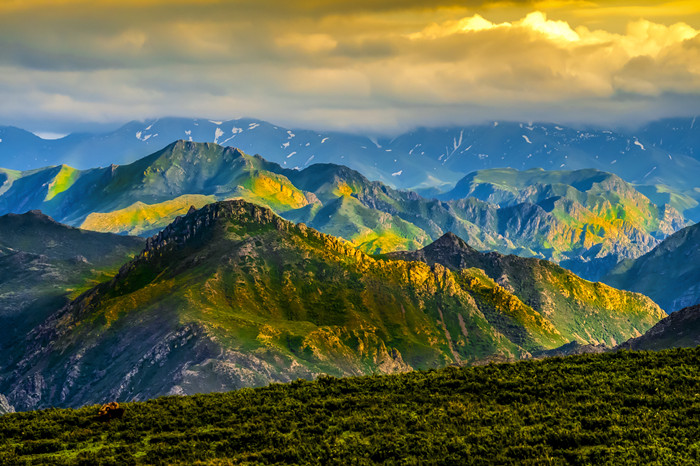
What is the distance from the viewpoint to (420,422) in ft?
392

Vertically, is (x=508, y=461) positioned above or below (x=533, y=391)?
above

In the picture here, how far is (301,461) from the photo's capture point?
104750mm

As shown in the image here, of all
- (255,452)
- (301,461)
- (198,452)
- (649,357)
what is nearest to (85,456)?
(198,452)

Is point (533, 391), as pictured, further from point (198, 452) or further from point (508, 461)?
Result: point (198, 452)

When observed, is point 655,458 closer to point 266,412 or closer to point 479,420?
point 479,420

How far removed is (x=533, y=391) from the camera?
135 metres

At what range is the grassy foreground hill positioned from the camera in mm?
104375

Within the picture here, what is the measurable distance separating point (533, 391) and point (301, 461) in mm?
51715

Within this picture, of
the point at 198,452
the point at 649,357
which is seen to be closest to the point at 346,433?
the point at 198,452

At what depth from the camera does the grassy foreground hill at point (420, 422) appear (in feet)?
342

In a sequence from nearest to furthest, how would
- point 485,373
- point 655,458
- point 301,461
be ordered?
point 655,458
point 301,461
point 485,373

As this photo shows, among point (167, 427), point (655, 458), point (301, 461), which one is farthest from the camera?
point (167, 427)

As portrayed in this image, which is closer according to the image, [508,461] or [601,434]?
[508,461]

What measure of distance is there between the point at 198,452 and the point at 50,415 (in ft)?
150
